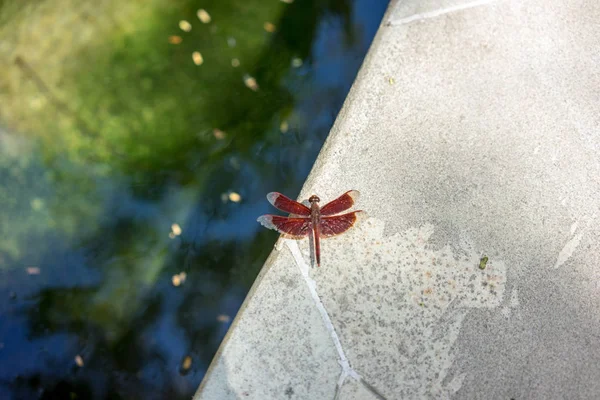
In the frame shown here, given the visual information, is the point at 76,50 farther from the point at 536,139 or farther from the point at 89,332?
the point at 536,139

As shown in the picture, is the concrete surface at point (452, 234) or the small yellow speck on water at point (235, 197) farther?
the small yellow speck on water at point (235, 197)

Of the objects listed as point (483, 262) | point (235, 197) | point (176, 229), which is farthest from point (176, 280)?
point (483, 262)

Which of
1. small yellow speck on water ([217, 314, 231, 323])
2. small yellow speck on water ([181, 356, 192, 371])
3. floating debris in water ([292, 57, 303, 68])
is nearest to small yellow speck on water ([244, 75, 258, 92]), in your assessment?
floating debris in water ([292, 57, 303, 68])

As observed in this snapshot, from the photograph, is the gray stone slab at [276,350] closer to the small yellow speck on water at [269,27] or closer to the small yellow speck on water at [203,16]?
the small yellow speck on water at [269,27]

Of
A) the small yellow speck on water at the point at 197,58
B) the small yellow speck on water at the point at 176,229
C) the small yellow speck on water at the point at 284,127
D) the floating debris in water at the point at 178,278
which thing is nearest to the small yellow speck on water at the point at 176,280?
the floating debris in water at the point at 178,278

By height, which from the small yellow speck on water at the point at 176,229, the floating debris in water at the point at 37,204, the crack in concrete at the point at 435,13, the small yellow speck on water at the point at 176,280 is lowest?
the small yellow speck on water at the point at 176,280

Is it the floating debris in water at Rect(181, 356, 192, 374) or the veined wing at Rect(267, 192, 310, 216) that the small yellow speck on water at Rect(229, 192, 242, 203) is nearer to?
the veined wing at Rect(267, 192, 310, 216)

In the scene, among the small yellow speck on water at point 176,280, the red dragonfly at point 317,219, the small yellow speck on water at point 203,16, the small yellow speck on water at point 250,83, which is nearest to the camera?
the red dragonfly at point 317,219

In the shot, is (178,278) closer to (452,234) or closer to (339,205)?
(339,205)
